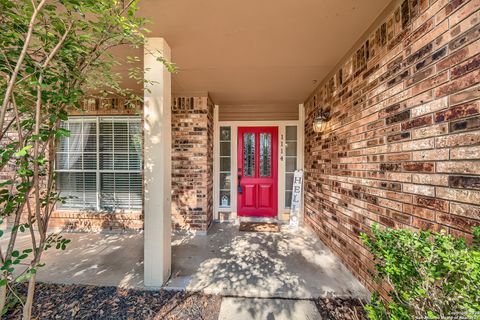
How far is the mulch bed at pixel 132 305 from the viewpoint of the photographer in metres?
1.69

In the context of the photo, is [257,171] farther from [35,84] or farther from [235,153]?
[35,84]

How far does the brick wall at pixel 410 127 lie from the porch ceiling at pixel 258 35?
285mm

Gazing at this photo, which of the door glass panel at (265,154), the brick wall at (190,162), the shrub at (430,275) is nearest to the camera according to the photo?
the shrub at (430,275)

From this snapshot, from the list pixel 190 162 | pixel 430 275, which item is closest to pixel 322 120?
pixel 190 162

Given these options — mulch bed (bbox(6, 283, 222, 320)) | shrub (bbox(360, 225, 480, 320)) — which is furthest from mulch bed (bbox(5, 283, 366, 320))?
shrub (bbox(360, 225, 480, 320))

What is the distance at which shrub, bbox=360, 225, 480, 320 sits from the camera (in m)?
0.73

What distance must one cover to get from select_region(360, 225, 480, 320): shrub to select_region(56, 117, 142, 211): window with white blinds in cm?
386

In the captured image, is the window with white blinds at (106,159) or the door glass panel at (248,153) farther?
the door glass panel at (248,153)

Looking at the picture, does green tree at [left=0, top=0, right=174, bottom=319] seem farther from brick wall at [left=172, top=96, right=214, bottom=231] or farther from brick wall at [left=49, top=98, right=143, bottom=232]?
brick wall at [left=49, top=98, right=143, bottom=232]

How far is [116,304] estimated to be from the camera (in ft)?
5.96

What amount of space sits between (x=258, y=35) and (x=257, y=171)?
281 cm

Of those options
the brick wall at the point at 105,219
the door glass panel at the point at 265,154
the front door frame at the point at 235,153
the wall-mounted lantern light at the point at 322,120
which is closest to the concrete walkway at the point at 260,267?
the front door frame at the point at 235,153

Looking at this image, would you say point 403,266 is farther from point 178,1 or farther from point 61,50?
point 178,1

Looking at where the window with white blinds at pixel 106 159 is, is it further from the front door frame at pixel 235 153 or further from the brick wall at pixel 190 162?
the front door frame at pixel 235 153
